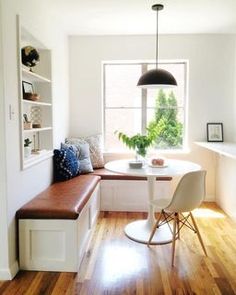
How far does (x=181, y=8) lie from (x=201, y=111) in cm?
160

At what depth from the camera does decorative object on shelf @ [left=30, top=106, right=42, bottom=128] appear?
3241 millimetres

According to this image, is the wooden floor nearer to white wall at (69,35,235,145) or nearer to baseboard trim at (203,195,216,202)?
baseboard trim at (203,195,216,202)

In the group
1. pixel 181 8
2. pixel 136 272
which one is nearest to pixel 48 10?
pixel 181 8

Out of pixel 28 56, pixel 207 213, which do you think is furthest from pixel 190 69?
pixel 28 56

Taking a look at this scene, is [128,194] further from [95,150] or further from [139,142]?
[139,142]

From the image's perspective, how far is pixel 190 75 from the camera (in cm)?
432

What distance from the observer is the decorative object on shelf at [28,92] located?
2.82 m

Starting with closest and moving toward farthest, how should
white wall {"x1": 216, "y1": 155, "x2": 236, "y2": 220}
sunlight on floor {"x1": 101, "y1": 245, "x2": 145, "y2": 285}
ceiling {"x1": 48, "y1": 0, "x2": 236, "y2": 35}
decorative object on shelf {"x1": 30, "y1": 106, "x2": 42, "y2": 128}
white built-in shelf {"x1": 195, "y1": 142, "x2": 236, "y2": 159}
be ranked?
sunlight on floor {"x1": 101, "y1": 245, "x2": 145, "y2": 285}
white built-in shelf {"x1": 195, "y1": 142, "x2": 236, "y2": 159}
ceiling {"x1": 48, "y1": 0, "x2": 236, "y2": 35}
decorative object on shelf {"x1": 30, "y1": 106, "x2": 42, "y2": 128}
white wall {"x1": 216, "y1": 155, "x2": 236, "y2": 220}

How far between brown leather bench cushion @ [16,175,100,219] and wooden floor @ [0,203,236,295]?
480mm

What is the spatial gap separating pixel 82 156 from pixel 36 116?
0.90m

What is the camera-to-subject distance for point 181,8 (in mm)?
3232

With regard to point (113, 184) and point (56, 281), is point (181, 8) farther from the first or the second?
point (56, 281)

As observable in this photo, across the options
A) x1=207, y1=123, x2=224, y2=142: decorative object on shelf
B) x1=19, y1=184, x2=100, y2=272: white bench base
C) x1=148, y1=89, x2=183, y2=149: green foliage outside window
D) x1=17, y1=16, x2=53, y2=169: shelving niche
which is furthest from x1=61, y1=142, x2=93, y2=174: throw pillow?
x1=207, y1=123, x2=224, y2=142: decorative object on shelf

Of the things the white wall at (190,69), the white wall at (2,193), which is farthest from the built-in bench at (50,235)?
the white wall at (190,69)
